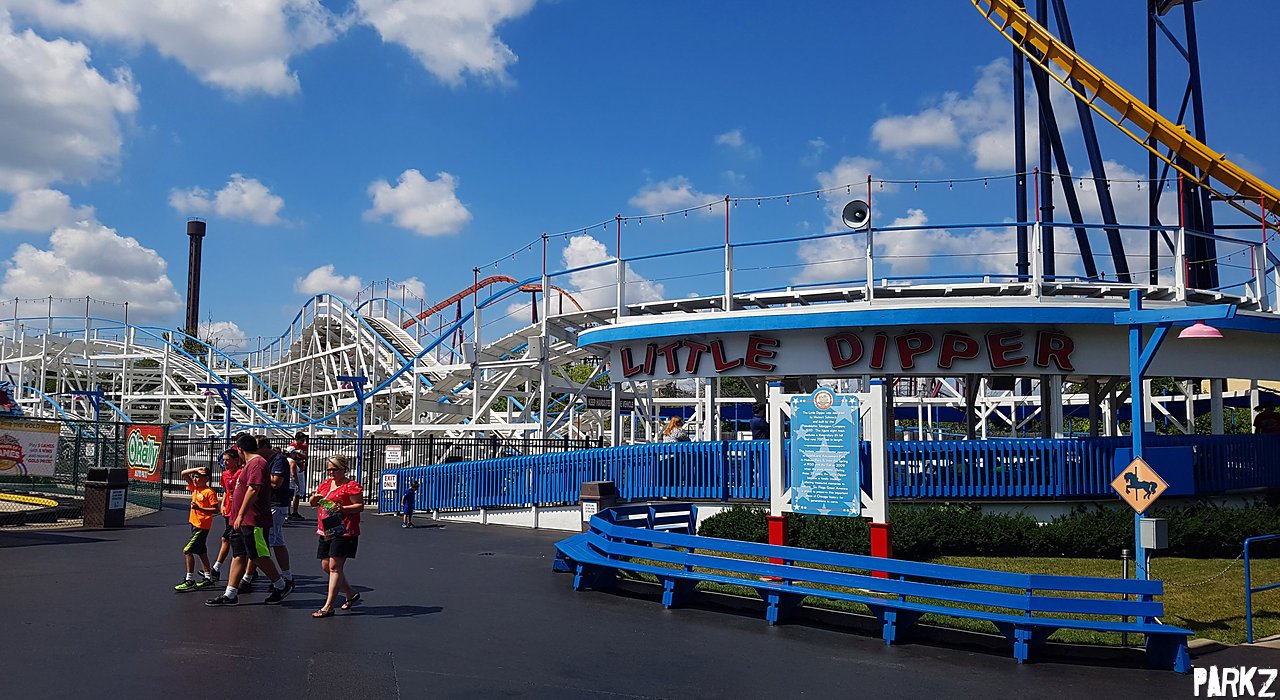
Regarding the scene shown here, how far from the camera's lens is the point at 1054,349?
15.8m

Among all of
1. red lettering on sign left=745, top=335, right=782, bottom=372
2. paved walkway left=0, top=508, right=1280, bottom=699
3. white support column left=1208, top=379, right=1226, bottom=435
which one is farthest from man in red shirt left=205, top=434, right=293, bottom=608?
white support column left=1208, top=379, right=1226, bottom=435

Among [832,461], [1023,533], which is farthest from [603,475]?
[832,461]

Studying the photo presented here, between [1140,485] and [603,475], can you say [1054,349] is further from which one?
[603,475]

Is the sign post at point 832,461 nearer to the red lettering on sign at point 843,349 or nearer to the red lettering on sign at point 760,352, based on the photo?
the red lettering on sign at point 843,349

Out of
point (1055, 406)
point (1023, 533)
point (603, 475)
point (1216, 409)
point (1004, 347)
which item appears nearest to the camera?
point (1023, 533)

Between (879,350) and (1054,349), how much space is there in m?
2.81

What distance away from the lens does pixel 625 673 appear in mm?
7590

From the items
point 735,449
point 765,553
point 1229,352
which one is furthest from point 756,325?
point 1229,352

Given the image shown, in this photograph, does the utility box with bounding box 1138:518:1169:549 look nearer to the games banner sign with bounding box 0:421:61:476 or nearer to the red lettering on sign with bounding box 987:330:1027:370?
the red lettering on sign with bounding box 987:330:1027:370

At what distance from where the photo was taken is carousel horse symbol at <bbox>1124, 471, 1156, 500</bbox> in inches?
368

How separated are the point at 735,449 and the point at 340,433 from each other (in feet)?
78.4

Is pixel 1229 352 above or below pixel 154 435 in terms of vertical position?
above

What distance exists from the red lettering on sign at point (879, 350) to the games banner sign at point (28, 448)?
1576 cm

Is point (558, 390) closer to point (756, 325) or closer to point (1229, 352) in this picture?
point (756, 325)
